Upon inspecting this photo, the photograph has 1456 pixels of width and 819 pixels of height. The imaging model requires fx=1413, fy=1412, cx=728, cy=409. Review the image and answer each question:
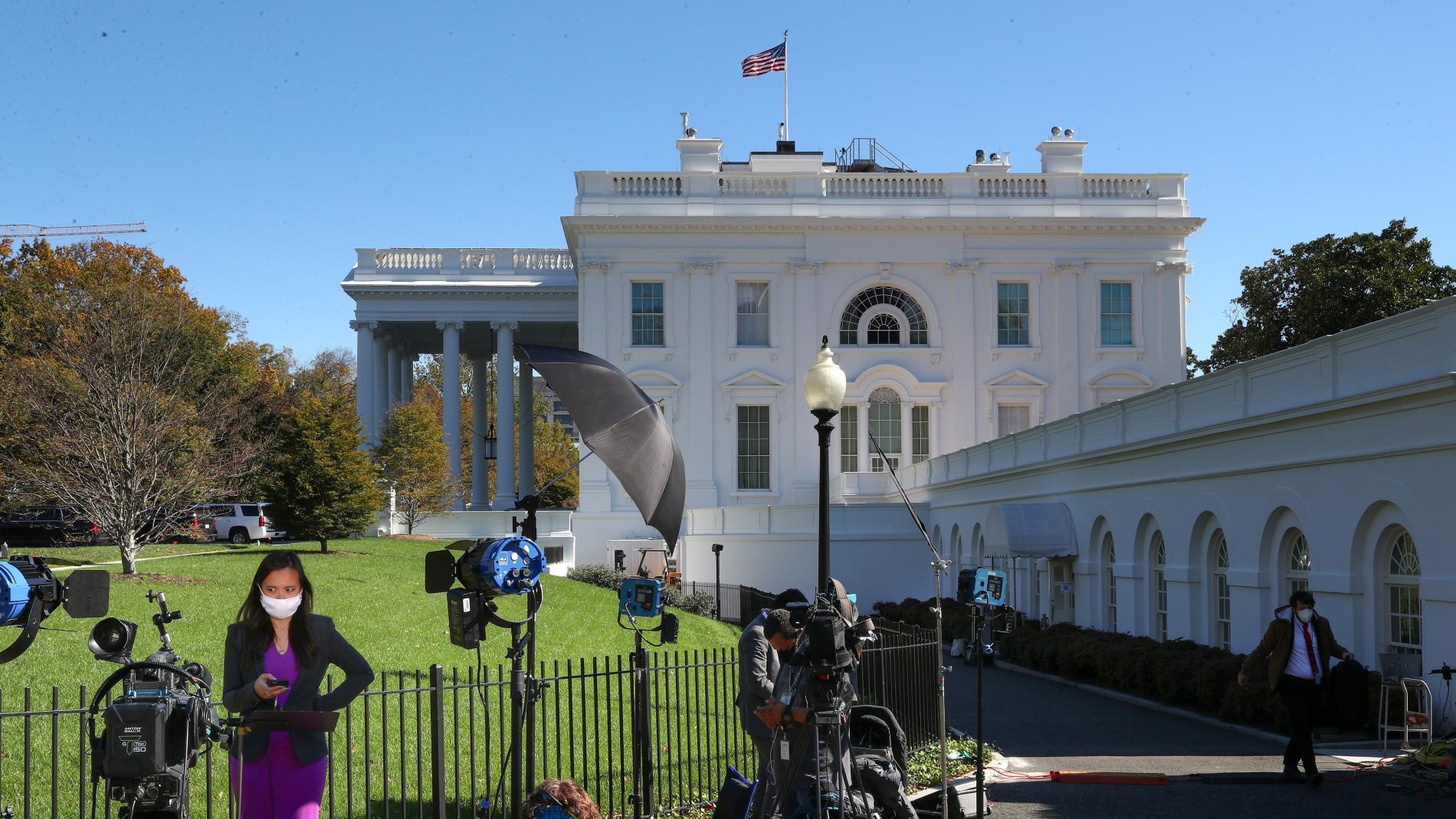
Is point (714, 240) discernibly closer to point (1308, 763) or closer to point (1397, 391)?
point (1397, 391)

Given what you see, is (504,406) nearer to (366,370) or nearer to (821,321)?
(366,370)

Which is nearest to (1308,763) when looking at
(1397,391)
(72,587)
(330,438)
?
(1397,391)

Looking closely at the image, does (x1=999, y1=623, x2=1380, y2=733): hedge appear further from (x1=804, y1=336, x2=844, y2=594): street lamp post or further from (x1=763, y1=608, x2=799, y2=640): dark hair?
(x1=763, y1=608, x2=799, y2=640): dark hair

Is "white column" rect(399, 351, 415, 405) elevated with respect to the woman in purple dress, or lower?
elevated

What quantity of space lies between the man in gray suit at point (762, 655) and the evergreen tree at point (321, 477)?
2639cm

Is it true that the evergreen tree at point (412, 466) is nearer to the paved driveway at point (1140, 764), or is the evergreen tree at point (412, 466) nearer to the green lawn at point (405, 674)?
the green lawn at point (405, 674)

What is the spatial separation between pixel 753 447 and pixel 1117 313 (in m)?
13.7

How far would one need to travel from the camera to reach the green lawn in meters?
11.6

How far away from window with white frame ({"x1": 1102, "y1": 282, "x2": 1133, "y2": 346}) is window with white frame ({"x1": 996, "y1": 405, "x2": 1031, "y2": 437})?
370 centimetres

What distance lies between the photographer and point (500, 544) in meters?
8.82

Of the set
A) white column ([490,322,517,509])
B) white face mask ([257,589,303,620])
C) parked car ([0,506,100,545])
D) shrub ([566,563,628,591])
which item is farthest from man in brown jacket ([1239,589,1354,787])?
white column ([490,322,517,509])

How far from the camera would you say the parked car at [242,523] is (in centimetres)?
5044

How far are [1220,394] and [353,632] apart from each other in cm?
1366

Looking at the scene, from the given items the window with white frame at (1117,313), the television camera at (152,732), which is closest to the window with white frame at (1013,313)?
the window with white frame at (1117,313)
